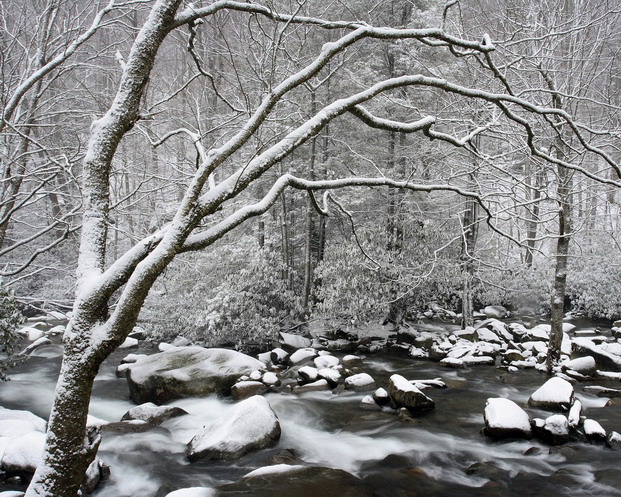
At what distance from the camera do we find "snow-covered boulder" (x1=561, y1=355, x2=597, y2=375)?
8.60 meters

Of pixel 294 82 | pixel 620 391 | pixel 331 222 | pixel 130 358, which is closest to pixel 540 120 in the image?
pixel 620 391

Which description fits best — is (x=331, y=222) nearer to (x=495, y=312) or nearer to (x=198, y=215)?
(x=495, y=312)

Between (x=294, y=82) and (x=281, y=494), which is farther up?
(x=294, y=82)

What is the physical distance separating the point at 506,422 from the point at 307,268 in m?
7.74

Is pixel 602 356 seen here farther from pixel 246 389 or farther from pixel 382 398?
pixel 246 389

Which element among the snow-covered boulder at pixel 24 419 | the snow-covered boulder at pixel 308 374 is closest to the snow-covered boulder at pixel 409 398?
the snow-covered boulder at pixel 308 374

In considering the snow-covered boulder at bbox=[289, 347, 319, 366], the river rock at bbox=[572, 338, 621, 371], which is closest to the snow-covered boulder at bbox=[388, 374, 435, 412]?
the snow-covered boulder at bbox=[289, 347, 319, 366]

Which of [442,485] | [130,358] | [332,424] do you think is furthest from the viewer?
[130,358]

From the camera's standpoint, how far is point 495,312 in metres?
16.1

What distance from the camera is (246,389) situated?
7.91m

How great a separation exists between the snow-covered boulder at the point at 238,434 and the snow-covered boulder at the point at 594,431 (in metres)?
4.16

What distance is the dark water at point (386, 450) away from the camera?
16.2ft

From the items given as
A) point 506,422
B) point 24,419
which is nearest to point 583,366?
point 506,422

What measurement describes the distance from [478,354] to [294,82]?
30.9 ft
